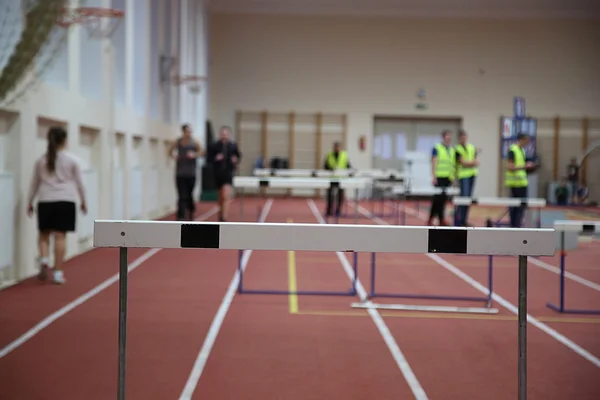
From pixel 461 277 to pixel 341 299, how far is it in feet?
7.77

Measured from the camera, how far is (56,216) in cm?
824

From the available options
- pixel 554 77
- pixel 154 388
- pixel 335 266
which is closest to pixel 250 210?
pixel 335 266

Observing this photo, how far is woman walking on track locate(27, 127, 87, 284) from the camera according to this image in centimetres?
816

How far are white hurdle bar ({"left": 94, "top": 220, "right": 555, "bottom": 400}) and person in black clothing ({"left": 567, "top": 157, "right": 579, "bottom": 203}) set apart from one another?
84.5 feet

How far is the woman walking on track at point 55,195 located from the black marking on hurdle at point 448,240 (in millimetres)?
5920

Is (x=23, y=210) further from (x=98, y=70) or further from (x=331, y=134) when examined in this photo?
(x=331, y=134)

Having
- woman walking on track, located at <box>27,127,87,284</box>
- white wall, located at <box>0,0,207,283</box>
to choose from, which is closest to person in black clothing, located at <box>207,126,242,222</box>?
white wall, located at <box>0,0,207,283</box>

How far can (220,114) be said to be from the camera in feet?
97.3

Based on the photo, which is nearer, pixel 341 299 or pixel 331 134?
pixel 341 299

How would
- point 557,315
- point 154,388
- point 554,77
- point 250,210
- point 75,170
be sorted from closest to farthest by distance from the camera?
point 154,388, point 557,315, point 75,170, point 250,210, point 554,77

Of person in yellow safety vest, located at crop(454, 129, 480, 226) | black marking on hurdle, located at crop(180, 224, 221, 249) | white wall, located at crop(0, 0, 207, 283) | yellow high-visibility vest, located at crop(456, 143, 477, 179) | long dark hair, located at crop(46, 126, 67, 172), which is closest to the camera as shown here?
black marking on hurdle, located at crop(180, 224, 221, 249)

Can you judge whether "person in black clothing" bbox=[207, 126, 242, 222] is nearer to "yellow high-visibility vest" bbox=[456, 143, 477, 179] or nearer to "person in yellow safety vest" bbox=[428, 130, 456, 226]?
"person in yellow safety vest" bbox=[428, 130, 456, 226]

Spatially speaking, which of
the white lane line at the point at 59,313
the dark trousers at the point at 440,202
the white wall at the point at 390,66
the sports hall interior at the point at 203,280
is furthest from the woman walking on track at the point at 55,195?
the white wall at the point at 390,66

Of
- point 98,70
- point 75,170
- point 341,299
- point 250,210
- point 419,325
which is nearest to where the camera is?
point 419,325
